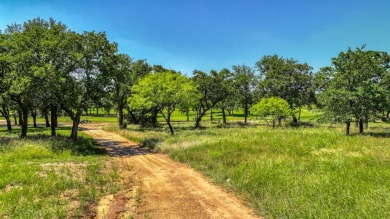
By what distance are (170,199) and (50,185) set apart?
17.0 feet

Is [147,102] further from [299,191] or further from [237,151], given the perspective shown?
[299,191]

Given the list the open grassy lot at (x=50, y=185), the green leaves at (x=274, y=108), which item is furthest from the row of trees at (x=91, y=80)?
the green leaves at (x=274, y=108)

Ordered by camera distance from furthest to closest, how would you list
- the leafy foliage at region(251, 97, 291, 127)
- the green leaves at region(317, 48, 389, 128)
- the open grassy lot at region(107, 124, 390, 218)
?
the leafy foliage at region(251, 97, 291, 127) → the green leaves at region(317, 48, 389, 128) → the open grassy lot at region(107, 124, 390, 218)

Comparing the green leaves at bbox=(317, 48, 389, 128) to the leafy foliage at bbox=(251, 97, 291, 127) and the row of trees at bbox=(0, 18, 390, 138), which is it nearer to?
the row of trees at bbox=(0, 18, 390, 138)

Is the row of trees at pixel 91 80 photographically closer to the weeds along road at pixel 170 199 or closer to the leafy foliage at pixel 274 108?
the weeds along road at pixel 170 199

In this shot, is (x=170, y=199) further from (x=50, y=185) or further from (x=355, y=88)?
(x=355, y=88)

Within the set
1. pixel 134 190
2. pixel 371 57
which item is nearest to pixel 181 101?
pixel 371 57

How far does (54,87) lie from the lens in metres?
23.8

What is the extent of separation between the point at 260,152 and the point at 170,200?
9.52m

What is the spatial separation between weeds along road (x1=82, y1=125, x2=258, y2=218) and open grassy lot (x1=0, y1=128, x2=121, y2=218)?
2.54 ft

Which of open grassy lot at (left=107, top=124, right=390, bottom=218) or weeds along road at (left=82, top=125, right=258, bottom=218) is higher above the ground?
open grassy lot at (left=107, top=124, right=390, bottom=218)

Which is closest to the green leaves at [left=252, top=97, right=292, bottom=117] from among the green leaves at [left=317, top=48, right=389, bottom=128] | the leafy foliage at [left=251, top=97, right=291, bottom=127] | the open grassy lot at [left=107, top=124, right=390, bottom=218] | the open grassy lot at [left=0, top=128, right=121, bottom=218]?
the leafy foliage at [left=251, top=97, right=291, bottom=127]

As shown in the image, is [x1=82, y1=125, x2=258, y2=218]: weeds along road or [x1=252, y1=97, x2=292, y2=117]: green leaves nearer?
[x1=82, y1=125, x2=258, y2=218]: weeds along road

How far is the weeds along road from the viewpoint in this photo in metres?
9.39
